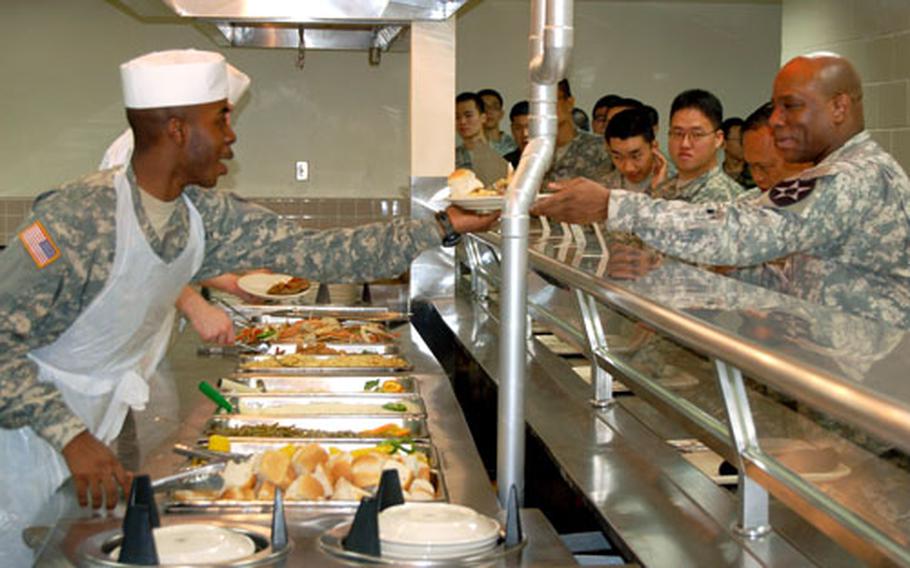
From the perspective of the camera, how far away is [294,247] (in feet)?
8.27

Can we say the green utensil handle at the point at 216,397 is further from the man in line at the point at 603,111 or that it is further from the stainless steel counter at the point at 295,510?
the man in line at the point at 603,111

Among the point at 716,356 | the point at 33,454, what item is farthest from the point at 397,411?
the point at 716,356

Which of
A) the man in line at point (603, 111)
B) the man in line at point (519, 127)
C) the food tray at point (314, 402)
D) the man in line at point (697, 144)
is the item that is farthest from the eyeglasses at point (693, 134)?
the man in line at point (519, 127)

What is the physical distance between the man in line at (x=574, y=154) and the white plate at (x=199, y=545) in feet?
14.8

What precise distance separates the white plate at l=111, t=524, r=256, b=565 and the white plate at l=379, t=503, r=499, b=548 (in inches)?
7.2

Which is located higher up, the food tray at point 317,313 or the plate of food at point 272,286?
the plate of food at point 272,286

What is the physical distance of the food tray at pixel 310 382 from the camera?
304cm

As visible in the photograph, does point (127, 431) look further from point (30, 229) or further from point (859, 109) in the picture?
point (859, 109)

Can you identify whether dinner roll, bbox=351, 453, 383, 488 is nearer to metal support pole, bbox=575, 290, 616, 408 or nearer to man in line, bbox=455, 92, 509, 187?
metal support pole, bbox=575, 290, 616, 408

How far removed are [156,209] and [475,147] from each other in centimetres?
486

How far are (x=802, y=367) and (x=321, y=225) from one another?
6.57 m

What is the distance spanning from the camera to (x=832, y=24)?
714 cm

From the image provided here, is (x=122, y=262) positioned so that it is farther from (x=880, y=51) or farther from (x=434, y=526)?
(x=880, y=51)

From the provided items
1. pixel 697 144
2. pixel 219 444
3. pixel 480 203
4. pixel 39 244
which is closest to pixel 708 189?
pixel 697 144
